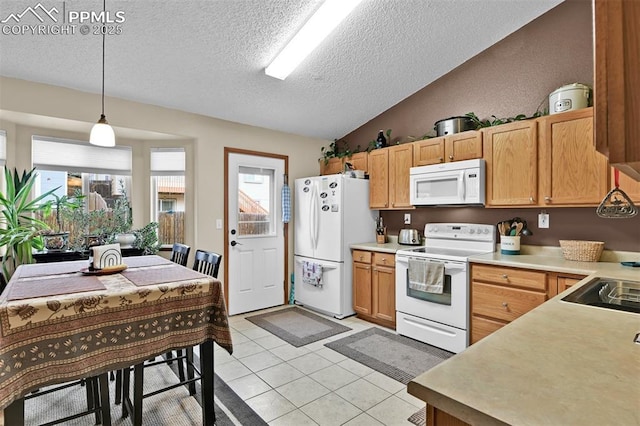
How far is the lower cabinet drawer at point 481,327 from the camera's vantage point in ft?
9.13

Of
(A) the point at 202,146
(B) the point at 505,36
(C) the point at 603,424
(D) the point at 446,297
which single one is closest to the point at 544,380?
(C) the point at 603,424

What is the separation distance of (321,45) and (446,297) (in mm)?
2579

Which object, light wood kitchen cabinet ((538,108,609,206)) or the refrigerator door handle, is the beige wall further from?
light wood kitchen cabinet ((538,108,609,206))

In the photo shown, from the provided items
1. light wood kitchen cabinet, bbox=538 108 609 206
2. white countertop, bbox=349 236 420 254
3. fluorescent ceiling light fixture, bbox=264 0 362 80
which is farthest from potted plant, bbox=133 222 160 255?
light wood kitchen cabinet, bbox=538 108 609 206

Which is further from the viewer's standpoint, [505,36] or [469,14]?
[505,36]

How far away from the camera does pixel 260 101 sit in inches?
147

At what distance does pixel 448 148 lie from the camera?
3.44 m

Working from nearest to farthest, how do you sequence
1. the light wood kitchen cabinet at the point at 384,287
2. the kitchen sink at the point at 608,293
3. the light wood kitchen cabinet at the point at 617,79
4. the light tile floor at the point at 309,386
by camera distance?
the light wood kitchen cabinet at the point at 617,79 → the kitchen sink at the point at 608,293 → the light tile floor at the point at 309,386 → the light wood kitchen cabinet at the point at 384,287

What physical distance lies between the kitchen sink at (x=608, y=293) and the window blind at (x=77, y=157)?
4.29 metres

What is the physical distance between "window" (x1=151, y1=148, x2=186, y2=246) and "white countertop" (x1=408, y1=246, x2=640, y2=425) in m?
3.81

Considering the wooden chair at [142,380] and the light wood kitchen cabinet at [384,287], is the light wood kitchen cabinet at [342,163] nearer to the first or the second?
the light wood kitchen cabinet at [384,287]

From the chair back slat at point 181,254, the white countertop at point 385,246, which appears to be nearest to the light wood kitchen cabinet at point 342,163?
the white countertop at point 385,246

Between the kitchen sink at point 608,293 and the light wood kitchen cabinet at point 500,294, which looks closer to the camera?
the kitchen sink at point 608,293

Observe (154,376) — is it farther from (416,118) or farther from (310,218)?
(416,118)
